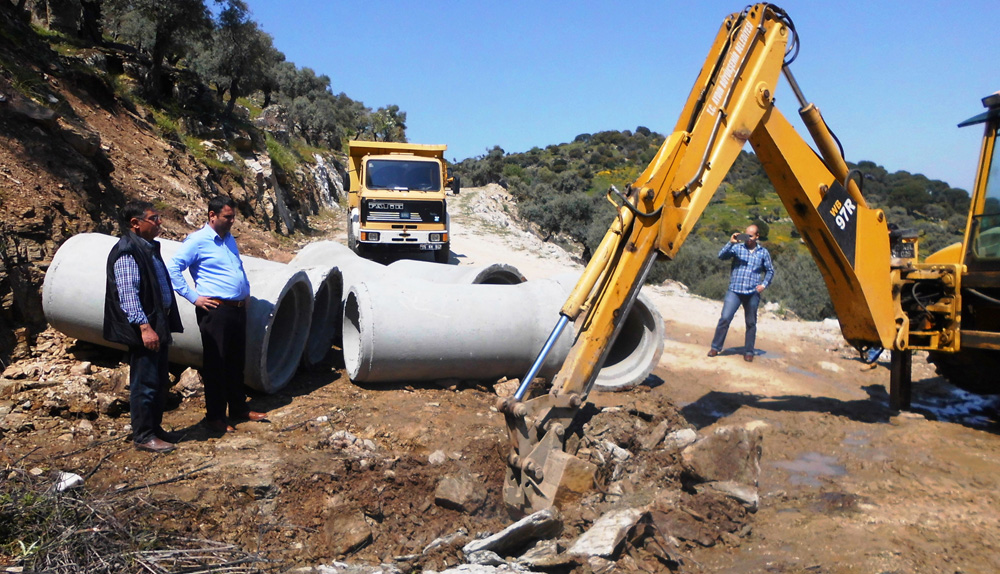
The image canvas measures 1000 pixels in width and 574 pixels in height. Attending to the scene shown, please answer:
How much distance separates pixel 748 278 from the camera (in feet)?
28.6

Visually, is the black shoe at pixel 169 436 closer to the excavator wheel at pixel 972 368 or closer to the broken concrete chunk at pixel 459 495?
the broken concrete chunk at pixel 459 495

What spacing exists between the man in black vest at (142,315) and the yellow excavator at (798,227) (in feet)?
8.34

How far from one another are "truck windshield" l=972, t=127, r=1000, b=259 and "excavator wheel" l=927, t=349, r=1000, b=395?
1051 millimetres

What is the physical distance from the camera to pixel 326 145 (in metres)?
44.2

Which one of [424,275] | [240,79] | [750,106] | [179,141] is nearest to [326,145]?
[240,79]

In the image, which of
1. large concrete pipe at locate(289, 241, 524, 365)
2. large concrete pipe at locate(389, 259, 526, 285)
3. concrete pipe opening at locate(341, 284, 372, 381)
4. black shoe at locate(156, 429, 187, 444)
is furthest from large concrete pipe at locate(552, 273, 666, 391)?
black shoe at locate(156, 429, 187, 444)

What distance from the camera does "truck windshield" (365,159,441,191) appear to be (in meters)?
14.5

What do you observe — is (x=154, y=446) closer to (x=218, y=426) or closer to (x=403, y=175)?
(x=218, y=426)

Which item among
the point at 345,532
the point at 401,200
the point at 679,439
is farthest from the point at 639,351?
the point at 401,200

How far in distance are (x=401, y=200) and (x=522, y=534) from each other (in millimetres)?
11281

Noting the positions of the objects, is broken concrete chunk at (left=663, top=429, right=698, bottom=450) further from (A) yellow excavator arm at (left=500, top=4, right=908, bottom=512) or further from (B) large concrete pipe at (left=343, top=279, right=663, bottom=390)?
(B) large concrete pipe at (left=343, top=279, right=663, bottom=390)

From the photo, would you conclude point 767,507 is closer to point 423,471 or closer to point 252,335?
point 423,471

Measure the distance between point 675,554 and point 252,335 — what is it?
388cm

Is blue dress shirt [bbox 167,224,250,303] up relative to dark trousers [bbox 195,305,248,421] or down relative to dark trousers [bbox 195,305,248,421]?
up
